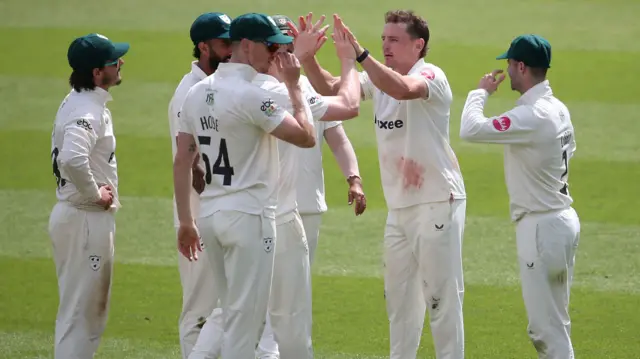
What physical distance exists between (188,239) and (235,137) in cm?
69

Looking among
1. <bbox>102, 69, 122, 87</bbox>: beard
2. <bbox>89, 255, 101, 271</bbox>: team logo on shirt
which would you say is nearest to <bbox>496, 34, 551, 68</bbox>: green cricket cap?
<bbox>102, 69, 122, 87</bbox>: beard

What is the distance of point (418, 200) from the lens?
6375 mm

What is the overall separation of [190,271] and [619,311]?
3.42 metres

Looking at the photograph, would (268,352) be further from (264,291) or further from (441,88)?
(441,88)

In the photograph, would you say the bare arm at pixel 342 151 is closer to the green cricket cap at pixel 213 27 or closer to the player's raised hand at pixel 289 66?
the green cricket cap at pixel 213 27

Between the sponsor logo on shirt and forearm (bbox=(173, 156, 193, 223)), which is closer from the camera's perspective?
forearm (bbox=(173, 156, 193, 223))

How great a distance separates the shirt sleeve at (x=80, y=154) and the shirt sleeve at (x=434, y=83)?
1.88 m

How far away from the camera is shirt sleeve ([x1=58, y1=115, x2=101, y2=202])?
6.22 metres

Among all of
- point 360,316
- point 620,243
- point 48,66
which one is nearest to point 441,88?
point 360,316

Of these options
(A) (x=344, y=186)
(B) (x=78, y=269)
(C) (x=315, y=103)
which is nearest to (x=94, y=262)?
(B) (x=78, y=269)

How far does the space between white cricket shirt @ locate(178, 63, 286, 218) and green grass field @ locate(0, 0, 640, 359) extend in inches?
82.4

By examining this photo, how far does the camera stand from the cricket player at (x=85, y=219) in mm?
6402

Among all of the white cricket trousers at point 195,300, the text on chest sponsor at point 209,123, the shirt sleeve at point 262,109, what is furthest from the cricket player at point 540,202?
the white cricket trousers at point 195,300

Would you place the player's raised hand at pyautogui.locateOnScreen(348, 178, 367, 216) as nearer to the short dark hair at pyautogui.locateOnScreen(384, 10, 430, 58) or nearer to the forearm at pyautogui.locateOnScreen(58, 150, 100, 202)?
the short dark hair at pyautogui.locateOnScreen(384, 10, 430, 58)
